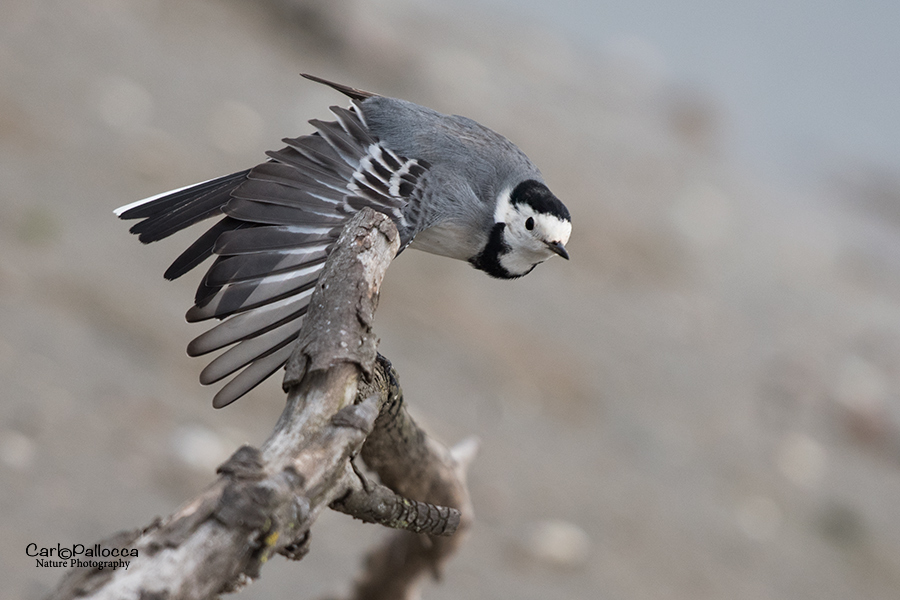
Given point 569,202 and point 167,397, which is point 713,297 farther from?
point 167,397

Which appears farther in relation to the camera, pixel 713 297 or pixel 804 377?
pixel 713 297

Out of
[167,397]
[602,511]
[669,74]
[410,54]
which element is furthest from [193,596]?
[669,74]

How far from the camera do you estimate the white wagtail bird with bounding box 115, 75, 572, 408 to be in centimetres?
229

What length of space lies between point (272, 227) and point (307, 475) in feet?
3.19

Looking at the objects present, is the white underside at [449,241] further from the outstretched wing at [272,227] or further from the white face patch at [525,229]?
the outstretched wing at [272,227]

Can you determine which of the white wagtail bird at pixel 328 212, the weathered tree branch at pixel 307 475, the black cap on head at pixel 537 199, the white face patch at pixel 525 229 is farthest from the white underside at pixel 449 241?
the weathered tree branch at pixel 307 475

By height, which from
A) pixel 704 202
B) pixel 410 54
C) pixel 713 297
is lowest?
pixel 713 297

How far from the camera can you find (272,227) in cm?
246

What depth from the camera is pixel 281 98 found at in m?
9.54

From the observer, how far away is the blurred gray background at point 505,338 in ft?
A: 17.0

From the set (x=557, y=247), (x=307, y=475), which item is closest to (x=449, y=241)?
(x=557, y=247)

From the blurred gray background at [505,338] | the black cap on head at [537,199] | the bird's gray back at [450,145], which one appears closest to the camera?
the bird's gray back at [450,145]

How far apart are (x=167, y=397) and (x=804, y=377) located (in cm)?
600

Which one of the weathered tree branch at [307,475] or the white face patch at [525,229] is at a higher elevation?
the white face patch at [525,229]
